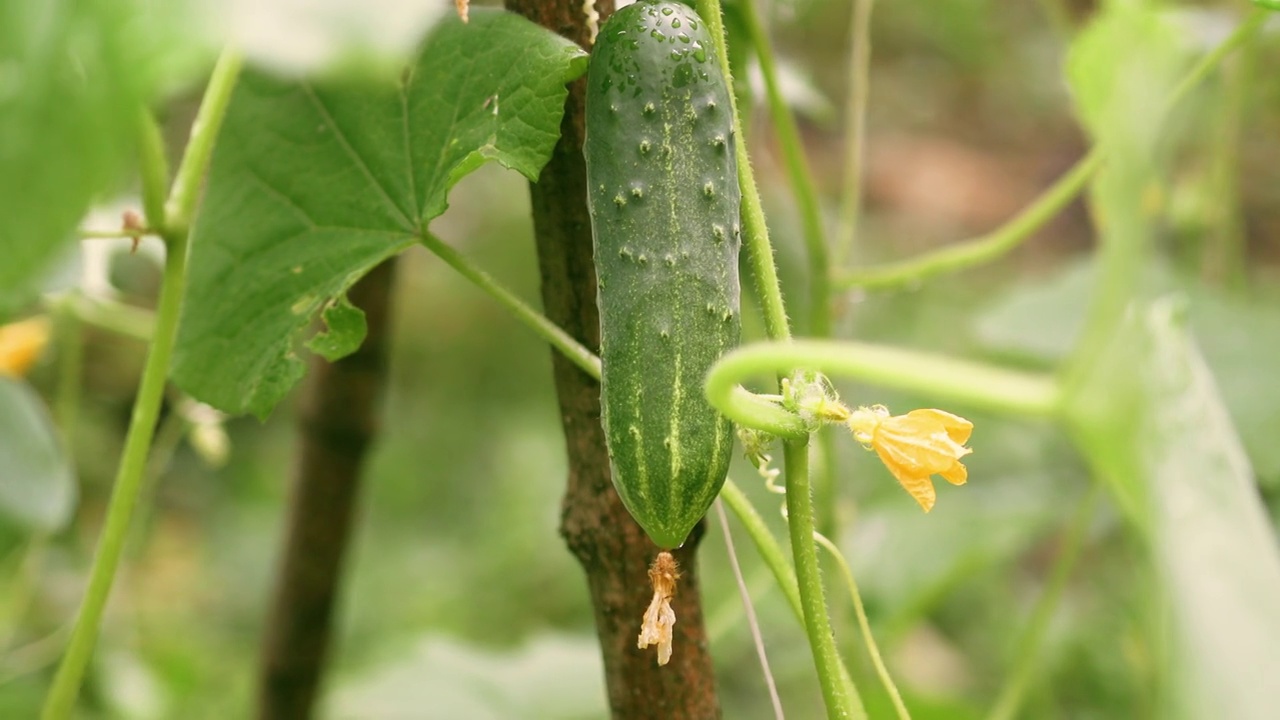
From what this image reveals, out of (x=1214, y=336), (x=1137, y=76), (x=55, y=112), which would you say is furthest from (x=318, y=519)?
(x=1214, y=336)

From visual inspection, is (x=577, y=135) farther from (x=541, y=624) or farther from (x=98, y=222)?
(x=541, y=624)

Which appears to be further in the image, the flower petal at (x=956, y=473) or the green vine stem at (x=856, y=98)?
the green vine stem at (x=856, y=98)

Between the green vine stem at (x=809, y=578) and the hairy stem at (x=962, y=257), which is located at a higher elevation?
the hairy stem at (x=962, y=257)

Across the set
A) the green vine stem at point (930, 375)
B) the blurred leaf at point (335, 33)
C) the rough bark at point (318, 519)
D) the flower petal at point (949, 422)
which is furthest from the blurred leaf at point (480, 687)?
the blurred leaf at point (335, 33)

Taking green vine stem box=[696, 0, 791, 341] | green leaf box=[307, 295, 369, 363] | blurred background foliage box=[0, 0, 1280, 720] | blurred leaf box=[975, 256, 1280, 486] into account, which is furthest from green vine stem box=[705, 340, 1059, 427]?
blurred leaf box=[975, 256, 1280, 486]

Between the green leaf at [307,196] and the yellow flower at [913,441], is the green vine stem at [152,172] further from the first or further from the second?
the yellow flower at [913,441]

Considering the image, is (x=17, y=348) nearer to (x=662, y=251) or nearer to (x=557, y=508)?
(x=662, y=251)

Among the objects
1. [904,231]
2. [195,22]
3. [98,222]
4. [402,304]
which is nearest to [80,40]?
[195,22]
